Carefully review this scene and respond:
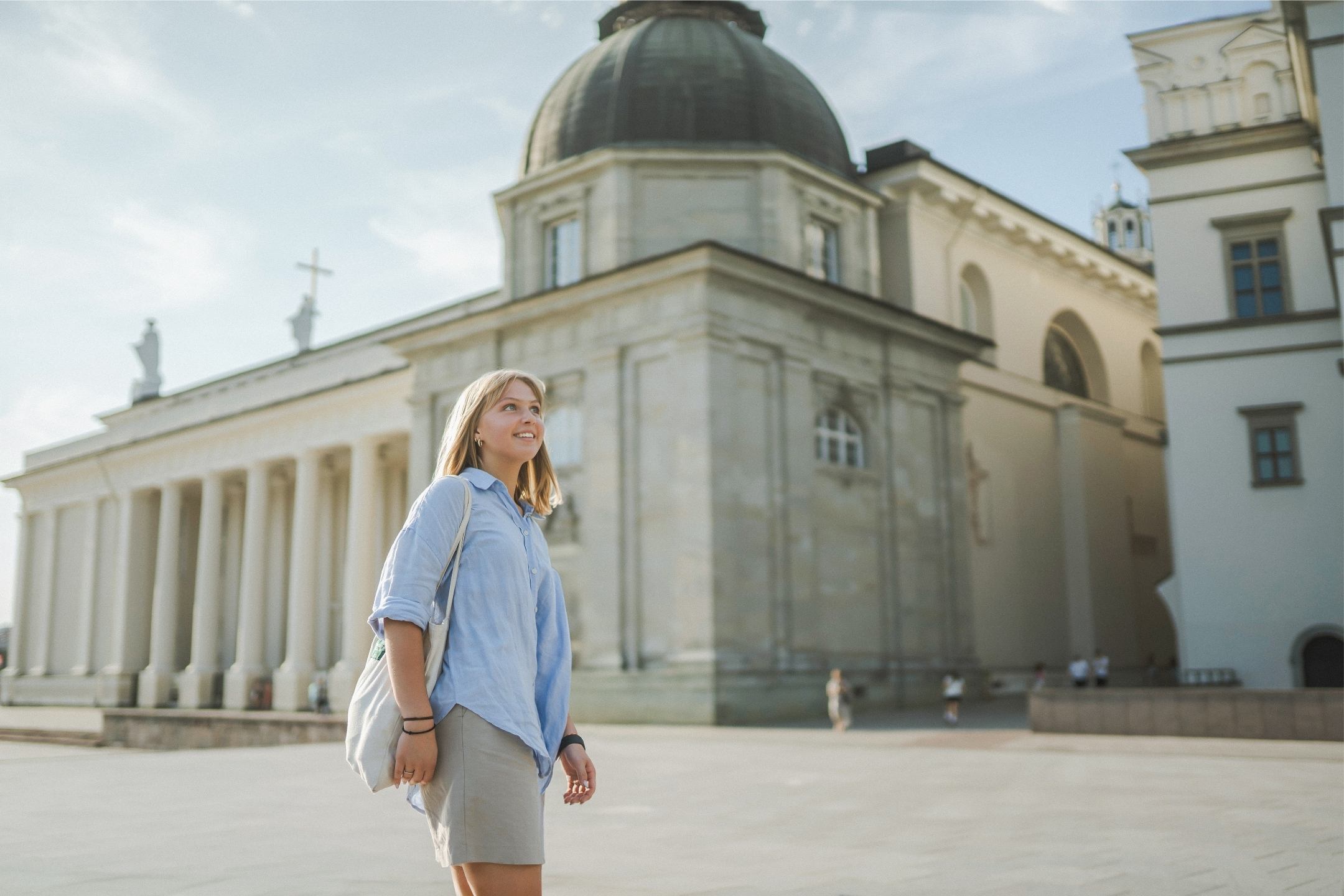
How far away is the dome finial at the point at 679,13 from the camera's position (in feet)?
123

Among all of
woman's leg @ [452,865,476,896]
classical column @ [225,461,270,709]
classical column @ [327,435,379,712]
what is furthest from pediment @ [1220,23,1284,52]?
classical column @ [225,461,270,709]

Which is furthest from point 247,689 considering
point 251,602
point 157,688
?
point 157,688

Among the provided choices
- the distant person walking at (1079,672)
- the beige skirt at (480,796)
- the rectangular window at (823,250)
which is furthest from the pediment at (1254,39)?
the beige skirt at (480,796)

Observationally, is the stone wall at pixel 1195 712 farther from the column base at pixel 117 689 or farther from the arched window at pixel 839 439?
the column base at pixel 117 689

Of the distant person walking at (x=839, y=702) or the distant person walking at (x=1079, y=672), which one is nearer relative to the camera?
the distant person walking at (x=839, y=702)

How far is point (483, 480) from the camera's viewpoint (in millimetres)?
3979

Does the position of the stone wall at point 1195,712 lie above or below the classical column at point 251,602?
below

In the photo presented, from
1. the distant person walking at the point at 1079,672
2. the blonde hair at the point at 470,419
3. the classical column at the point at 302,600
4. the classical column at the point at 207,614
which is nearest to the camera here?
the blonde hair at the point at 470,419

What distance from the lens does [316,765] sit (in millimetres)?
16766

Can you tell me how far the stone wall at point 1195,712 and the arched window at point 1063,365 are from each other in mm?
23953

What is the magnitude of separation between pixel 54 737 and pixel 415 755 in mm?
30303

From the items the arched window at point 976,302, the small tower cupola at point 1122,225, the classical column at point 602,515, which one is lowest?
the classical column at point 602,515

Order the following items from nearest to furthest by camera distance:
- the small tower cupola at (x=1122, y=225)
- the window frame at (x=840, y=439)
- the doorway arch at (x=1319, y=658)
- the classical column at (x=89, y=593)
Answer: the doorway arch at (x=1319, y=658) → the window frame at (x=840, y=439) → the classical column at (x=89, y=593) → the small tower cupola at (x=1122, y=225)

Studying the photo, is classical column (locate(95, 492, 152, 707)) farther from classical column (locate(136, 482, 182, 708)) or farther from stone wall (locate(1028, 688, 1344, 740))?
stone wall (locate(1028, 688, 1344, 740))
